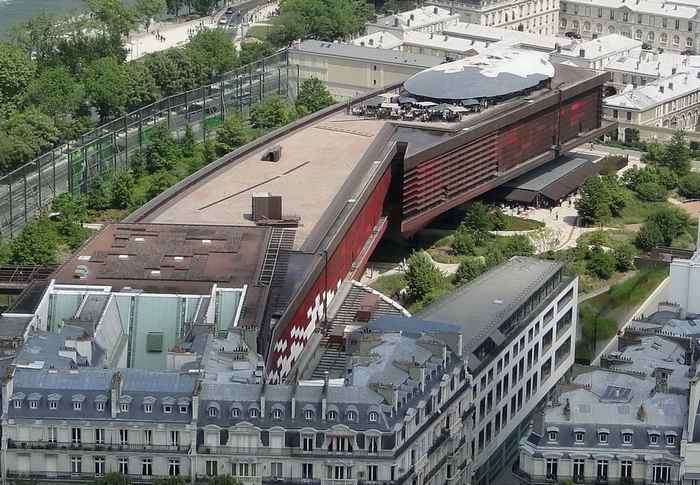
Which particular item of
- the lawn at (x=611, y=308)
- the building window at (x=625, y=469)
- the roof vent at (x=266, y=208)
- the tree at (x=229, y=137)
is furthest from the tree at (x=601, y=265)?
the building window at (x=625, y=469)

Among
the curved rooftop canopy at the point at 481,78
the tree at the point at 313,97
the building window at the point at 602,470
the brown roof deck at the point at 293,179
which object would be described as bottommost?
the tree at the point at 313,97

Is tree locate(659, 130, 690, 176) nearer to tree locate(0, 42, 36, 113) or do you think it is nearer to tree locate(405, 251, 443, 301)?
tree locate(405, 251, 443, 301)

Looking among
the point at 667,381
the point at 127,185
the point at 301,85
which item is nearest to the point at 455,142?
the point at 127,185

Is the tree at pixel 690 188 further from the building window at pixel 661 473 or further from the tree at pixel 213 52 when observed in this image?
the building window at pixel 661 473

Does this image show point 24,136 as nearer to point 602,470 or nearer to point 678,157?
point 678,157

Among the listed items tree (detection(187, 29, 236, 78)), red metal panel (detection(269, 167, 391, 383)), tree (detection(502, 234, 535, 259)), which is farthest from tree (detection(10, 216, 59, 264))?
tree (detection(187, 29, 236, 78))

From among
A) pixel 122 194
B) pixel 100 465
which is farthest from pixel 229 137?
pixel 100 465
